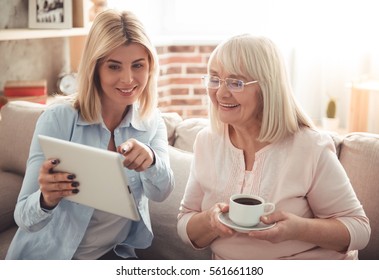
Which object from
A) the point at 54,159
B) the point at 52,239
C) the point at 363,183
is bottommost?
the point at 52,239

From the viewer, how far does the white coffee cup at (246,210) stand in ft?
3.63

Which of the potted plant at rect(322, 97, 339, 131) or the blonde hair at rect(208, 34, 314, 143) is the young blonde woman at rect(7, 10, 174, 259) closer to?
the blonde hair at rect(208, 34, 314, 143)

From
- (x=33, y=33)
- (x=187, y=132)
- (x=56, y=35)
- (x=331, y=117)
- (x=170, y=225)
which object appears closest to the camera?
(x=170, y=225)

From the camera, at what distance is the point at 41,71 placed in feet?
9.37

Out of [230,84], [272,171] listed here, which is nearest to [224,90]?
[230,84]

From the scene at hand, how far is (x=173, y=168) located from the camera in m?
1.69

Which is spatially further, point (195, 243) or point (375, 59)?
point (375, 59)

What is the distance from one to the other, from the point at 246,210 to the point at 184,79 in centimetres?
266

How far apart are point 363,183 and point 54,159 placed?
2.56ft

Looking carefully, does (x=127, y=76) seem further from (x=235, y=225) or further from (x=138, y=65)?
(x=235, y=225)

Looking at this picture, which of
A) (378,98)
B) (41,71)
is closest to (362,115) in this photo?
(378,98)

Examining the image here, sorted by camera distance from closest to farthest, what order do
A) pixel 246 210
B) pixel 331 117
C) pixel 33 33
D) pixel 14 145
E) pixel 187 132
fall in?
pixel 246 210 < pixel 187 132 < pixel 14 145 < pixel 33 33 < pixel 331 117

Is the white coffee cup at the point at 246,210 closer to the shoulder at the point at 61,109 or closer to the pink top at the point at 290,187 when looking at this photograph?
the pink top at the point at 290,187

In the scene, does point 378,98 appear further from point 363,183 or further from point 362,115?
point 363,183
